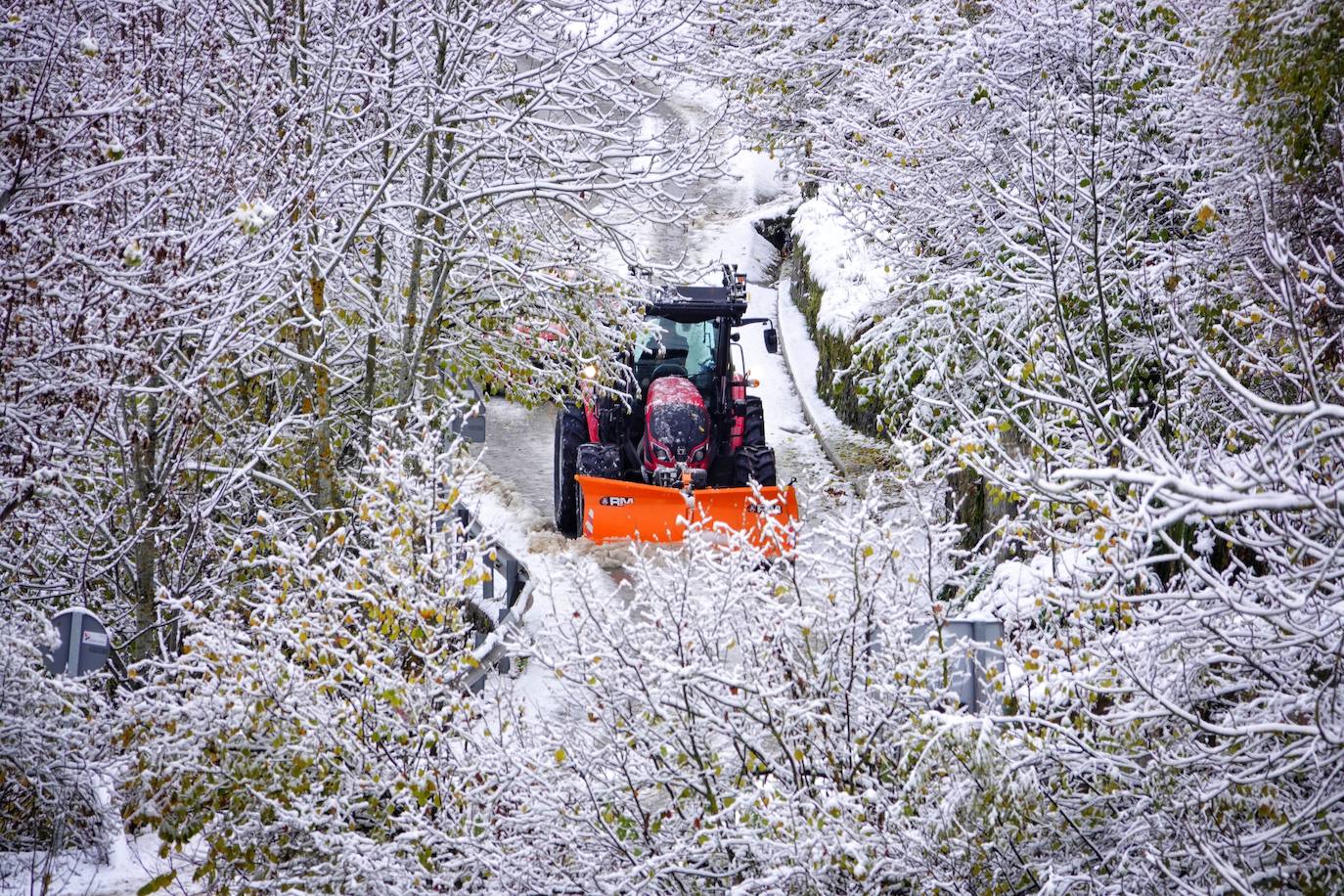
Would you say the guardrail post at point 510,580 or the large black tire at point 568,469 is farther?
the large black tire at point 568,469

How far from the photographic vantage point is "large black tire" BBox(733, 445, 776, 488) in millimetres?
11398

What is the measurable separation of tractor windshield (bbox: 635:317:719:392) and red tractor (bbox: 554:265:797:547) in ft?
0.03

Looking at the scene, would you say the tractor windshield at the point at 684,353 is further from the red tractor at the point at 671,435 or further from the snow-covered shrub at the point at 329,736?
the snow-covered shrub at the point at 329,736

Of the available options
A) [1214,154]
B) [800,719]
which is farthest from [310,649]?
[1214,154]

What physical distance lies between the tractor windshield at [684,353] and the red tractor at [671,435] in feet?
0.03

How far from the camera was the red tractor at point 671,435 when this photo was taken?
35.6 feet

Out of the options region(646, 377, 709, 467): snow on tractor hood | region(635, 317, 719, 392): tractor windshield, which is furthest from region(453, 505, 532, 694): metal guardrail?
region(635, 317, 719, 392): tractor windshield

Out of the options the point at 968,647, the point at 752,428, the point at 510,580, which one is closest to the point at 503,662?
the point at 510,580

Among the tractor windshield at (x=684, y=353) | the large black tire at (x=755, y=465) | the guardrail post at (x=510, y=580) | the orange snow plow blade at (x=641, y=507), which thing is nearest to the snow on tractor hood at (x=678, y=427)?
the large black tire at (x=755, y=465)

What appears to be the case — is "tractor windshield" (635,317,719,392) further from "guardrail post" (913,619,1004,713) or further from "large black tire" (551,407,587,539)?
"guardrail post" (913,619,1004,713)

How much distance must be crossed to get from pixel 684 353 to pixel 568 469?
1718 mm

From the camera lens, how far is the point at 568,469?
39.7 ft

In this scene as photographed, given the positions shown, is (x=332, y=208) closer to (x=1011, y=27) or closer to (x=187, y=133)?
(x=187, y=133)

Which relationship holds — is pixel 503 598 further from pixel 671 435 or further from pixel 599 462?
pixel 671 435
